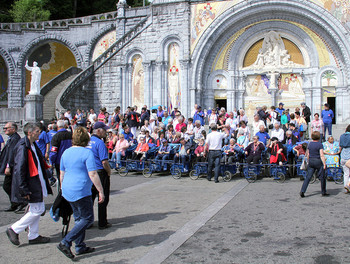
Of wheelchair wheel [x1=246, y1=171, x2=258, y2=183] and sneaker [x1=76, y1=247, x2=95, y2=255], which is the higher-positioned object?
wheelchair wheel [x1=246, y1=171, x2=258, y2=183]

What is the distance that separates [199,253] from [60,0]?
38308 millimetres

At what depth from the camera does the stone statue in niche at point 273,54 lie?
23797mm

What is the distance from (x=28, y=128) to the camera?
6.14 metres

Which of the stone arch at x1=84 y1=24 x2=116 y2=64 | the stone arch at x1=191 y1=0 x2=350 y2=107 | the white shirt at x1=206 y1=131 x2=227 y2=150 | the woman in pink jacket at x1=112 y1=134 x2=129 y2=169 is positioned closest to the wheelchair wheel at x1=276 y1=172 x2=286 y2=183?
the white shirt at x1=206 y1=131 x2=227 y2=150

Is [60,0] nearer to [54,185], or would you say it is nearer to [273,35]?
[273,35]

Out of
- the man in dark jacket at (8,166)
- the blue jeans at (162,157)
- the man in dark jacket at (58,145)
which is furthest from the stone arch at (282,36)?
the man in dark jacket at (8,166)

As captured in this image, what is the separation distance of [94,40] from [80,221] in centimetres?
2724

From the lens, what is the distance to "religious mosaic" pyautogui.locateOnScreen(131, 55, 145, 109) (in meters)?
25.2

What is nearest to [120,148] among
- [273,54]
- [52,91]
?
[52,91]

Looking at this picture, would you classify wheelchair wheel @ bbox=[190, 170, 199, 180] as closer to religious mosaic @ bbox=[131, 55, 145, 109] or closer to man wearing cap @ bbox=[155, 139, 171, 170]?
man wearing cap @ bbox=[155, 139, 171, 170]

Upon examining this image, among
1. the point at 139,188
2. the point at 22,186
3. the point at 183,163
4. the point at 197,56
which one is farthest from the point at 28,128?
the point at 197,56

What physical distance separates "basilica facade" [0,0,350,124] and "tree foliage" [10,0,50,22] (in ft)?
43.3

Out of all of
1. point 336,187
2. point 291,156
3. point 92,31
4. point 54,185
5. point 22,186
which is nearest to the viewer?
point 22,186

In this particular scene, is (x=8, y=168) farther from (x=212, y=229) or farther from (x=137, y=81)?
(x=137, y=81)
